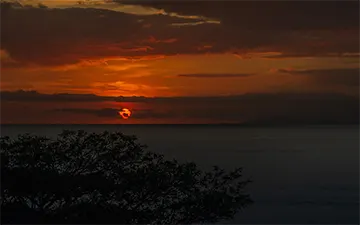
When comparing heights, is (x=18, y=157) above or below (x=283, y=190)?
above

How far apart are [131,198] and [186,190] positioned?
214 centimetres

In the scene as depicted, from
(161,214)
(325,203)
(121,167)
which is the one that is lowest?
(325,203)

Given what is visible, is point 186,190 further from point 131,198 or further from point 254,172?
point 254,172

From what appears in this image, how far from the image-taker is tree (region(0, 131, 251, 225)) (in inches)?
870

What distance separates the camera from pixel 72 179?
2234cm

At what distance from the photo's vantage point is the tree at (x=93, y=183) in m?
22.1

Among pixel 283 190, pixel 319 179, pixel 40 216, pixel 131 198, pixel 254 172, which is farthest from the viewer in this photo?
pixel 254 172

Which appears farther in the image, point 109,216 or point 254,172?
point 254,172

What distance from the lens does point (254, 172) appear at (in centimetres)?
11125

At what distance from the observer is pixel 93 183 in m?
22.5

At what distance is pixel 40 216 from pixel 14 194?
1.28m

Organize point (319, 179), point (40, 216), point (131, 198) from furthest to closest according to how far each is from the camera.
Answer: point (319, 179) → point (131, 198) → point (40, 216)

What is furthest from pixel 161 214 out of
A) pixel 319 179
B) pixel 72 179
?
pixel 319 179

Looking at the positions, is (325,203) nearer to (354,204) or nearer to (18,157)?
(354,204)
